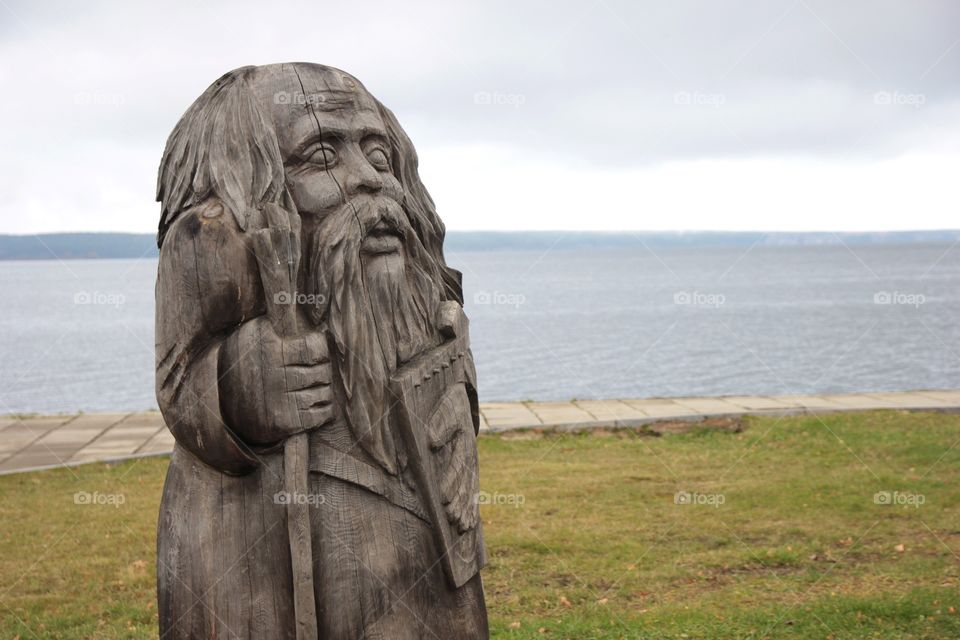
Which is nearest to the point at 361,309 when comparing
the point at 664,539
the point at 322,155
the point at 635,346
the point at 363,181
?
the point at 363,181

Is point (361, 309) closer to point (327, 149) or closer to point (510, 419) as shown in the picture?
point (327, 149)

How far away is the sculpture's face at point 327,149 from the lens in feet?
10.8

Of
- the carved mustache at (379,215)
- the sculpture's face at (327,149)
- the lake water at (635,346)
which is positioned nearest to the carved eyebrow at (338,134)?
the sculpture's face at (327,149)

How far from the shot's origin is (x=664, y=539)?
25.0 ft

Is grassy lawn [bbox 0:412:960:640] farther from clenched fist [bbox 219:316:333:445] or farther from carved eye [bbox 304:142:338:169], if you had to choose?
carved eye [bbox 304:142:338:169]

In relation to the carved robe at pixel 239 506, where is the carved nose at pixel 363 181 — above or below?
above

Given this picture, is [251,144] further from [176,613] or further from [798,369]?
[798,369]

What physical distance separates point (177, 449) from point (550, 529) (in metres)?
4.93

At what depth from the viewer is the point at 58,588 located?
681cm

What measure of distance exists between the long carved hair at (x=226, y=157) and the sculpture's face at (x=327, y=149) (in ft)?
0.20

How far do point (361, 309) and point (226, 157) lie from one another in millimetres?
694

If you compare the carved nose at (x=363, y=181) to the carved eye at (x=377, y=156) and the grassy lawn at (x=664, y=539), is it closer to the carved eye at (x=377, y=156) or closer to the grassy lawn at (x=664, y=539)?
the carved eye at (x=377, y=156)

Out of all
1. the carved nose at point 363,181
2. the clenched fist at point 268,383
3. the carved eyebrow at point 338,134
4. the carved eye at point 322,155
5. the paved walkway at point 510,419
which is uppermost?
the carved eyebrow at point 338,134

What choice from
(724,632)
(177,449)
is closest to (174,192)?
(177,449)
